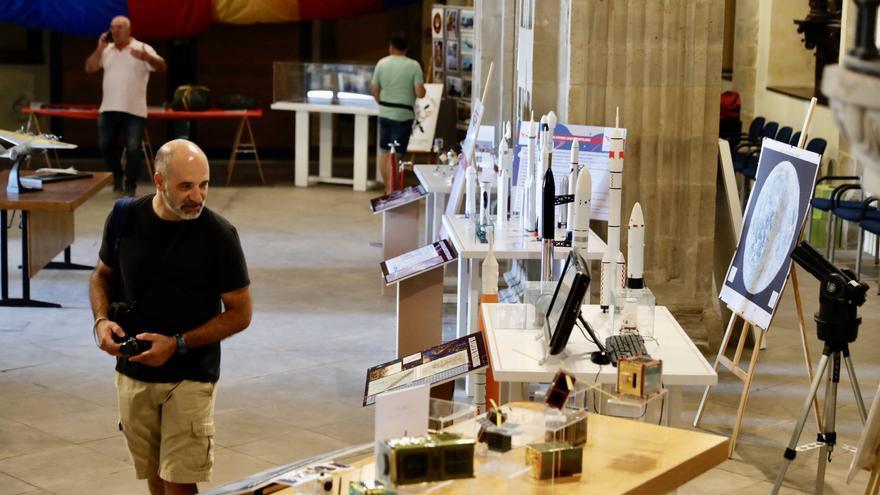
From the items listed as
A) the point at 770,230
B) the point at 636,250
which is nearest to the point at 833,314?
the point at 636,250

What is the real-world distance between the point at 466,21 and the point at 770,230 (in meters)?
9.28

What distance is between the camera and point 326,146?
49.4 ft

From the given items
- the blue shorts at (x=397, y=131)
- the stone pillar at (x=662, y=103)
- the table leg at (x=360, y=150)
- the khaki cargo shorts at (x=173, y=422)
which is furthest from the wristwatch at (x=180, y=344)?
the table leg at (x=360, y=150)

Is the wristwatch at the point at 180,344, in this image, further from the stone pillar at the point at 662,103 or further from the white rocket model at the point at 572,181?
the stone pillar at the point at 662,103

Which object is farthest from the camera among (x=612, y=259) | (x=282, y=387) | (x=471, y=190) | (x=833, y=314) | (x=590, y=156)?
(x=471, y=190)

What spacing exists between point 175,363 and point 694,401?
3476mm

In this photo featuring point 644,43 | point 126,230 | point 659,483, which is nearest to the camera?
point 659,483

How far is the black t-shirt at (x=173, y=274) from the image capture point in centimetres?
426

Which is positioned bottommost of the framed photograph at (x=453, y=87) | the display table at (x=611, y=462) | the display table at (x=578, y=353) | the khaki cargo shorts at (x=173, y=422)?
the khaki cargo shorts at (x=173, y=422)

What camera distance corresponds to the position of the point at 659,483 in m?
3.51

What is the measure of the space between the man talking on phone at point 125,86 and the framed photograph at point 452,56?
11.6ft

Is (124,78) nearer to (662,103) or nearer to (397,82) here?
(397,82)

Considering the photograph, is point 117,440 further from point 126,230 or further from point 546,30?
point 546,30

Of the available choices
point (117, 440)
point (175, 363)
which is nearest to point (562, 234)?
point (117, 440)
